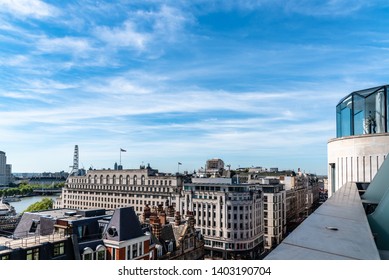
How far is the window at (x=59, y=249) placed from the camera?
713 inches

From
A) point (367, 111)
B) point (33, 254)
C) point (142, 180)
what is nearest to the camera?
point (33, 254)

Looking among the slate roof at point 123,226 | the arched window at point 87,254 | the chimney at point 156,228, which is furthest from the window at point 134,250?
the chimney at point 156,228

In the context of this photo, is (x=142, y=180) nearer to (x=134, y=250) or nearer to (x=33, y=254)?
(x=134, y=250)

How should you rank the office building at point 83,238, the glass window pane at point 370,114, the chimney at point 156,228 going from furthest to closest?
the chimney at point 156,228
the glass window pane at point 370,114
the office building at point 83,238

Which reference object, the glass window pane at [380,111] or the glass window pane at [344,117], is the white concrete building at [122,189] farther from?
the glass window pane at [380,111]

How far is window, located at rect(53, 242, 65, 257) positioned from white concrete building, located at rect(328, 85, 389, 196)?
17599 millimetres

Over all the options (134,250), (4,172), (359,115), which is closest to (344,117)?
(359,115)

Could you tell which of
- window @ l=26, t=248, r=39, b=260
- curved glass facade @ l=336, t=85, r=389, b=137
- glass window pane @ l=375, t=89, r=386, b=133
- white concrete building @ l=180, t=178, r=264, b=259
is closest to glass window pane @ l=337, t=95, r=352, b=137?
curved glass facade @ l=336, t=85, r=389, b=137

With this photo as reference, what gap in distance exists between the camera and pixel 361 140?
17734mm

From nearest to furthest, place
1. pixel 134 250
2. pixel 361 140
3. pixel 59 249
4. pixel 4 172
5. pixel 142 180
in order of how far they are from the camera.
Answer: pixel 361 140 < pixel 59 249 < pixel 134 250 < pixel 142 180 < pixel 4 172

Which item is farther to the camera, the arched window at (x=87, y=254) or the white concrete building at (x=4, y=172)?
the white concrete building at (x=4, y=172)

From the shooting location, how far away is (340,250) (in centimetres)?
349

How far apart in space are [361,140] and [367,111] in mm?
2735
